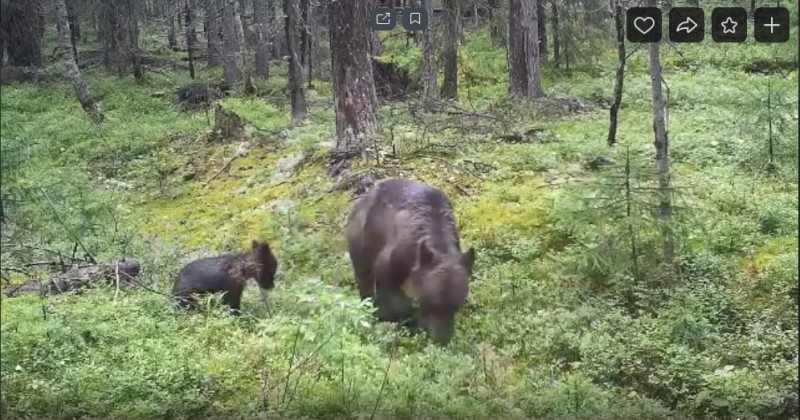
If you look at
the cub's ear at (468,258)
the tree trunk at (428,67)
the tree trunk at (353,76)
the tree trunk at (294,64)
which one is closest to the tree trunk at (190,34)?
the tree trunk at (294,64)

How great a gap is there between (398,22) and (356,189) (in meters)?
1.11

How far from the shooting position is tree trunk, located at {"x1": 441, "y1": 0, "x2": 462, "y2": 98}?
5426 millimetres

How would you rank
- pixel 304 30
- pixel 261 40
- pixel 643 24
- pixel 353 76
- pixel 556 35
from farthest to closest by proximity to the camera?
pixel 304 30 < pixel 556 35 < pixel 261 40 < pixel 353 76 < pixel 643 24

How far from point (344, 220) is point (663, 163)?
1.90m

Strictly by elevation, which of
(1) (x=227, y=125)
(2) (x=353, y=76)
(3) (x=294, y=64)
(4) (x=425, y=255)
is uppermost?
(3) (x=294, y=64)

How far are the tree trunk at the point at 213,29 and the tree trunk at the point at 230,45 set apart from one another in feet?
0.11

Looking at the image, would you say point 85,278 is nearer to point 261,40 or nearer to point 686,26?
point 261,40

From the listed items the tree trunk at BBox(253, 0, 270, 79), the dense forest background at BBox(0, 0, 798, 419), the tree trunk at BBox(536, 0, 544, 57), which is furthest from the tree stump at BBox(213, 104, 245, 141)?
the tree trunk at BBox(536, 0, 544, 57)

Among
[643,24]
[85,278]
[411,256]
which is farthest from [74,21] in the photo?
[643,24]

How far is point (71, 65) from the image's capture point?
4344mm

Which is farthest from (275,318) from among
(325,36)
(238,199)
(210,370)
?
(325,36)

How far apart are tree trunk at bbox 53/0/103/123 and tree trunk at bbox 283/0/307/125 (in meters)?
1.24

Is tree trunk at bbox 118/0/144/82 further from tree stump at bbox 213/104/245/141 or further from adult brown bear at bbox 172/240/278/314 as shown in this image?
adult brown bear at bbox 172/240/278/314

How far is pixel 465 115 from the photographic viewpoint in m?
4.90
